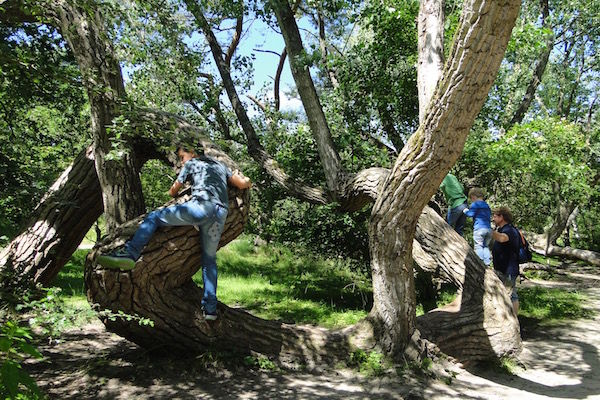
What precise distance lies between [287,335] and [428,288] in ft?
15.2

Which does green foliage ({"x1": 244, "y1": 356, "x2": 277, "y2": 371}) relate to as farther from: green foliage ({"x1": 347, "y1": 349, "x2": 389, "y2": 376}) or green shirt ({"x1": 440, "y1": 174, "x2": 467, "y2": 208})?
green shirt ({"x1": 440, "y1": 174, "x2": 467, "y2": 208})

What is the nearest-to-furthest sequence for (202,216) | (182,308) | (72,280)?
1. (202,216)
2. (182,308)
3. (72,280)

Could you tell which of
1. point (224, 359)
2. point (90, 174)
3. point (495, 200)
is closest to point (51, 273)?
point (90, 174)

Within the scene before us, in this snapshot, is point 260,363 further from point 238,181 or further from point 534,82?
point 534,82

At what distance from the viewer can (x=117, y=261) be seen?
13.9ft

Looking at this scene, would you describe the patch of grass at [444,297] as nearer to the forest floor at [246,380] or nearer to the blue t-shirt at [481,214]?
the blue t-shirt at [481,214]

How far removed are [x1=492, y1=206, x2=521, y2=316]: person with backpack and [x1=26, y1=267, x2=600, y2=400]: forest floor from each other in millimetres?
1166

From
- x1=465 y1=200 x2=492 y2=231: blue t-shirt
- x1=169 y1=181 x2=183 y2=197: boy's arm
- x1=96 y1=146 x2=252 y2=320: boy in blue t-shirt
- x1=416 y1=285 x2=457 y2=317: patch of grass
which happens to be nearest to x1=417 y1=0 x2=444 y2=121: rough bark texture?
x1=465 y1=200 x2=492 y2=231: blue t-shirt

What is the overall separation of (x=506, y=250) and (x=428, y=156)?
3.10 meters

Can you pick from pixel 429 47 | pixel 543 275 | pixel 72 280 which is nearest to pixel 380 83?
pixel 429 47

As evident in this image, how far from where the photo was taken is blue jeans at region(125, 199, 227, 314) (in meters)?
4.47

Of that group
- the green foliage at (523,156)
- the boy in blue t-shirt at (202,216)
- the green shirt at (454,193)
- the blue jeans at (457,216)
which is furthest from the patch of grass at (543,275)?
the boy in blue t-shirt at (202,216)

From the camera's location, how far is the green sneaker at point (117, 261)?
4242mm

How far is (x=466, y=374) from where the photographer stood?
5.61 metres
